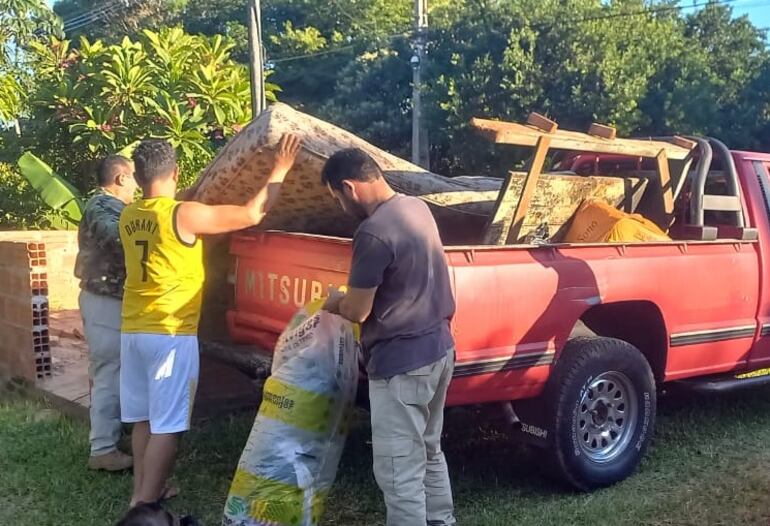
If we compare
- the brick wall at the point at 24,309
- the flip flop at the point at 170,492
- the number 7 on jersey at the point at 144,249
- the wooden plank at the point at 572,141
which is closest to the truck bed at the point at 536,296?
the wooden plank at the point at 572,141

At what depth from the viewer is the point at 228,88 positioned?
41.9 feet

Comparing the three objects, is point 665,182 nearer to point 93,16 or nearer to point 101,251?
point 101,251

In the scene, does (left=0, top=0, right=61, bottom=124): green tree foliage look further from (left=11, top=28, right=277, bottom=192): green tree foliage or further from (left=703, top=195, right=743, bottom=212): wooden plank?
(left=703, top=195, right=743, bottom=212): wooden plank

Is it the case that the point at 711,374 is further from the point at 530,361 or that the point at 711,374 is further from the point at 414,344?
the point at 414,344

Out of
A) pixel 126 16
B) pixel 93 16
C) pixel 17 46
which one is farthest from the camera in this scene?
pixel 93 16

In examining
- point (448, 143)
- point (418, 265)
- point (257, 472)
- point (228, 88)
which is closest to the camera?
point (418, 265)

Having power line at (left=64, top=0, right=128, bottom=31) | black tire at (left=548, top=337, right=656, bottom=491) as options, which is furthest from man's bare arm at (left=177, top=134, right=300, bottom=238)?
power line at (left=64, top=0, right=128, bottom=31)

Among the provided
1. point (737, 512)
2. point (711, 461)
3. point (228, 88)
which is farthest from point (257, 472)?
point (228, 88)

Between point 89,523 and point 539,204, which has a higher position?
point 539,204

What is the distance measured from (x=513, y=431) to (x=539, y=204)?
139 cm

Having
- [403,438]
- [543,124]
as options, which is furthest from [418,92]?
[403,438]

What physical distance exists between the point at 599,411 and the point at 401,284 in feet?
6.06

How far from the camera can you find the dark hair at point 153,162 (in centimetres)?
410

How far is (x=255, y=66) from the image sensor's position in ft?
50.5
